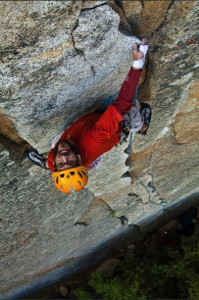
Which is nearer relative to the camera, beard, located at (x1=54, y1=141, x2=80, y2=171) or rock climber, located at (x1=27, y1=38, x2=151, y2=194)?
rock climber, located at (x1=27, y1=38, x2=151, y2=194)

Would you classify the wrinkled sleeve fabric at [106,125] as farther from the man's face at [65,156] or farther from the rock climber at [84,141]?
the man's face at [65,156]

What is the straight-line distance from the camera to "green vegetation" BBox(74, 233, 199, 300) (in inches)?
191

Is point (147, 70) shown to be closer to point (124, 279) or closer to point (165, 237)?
point (124, 279)

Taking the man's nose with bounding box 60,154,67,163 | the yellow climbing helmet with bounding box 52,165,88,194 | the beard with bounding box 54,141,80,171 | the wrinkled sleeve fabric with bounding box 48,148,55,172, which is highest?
the beard with bounding box 54,141,80,171

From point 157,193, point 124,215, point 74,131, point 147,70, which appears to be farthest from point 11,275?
point 147,70

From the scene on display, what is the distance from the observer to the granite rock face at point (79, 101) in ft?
5.58

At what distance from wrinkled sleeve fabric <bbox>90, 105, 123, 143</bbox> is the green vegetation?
344 cm

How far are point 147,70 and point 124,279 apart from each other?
4.05 metres

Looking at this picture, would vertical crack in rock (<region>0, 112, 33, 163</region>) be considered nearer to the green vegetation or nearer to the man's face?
the man's face

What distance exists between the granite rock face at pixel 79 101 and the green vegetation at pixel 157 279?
51.0 inches

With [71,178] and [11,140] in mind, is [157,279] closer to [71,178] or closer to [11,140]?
[71,178]

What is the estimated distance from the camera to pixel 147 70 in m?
2.38

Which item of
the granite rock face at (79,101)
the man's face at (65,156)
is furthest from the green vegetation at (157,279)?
the man's face at (65,156)

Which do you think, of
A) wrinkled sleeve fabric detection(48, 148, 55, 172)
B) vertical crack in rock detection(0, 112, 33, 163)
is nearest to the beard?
wrinkled sleeve fabric detection(48, 148, 55, 172)
